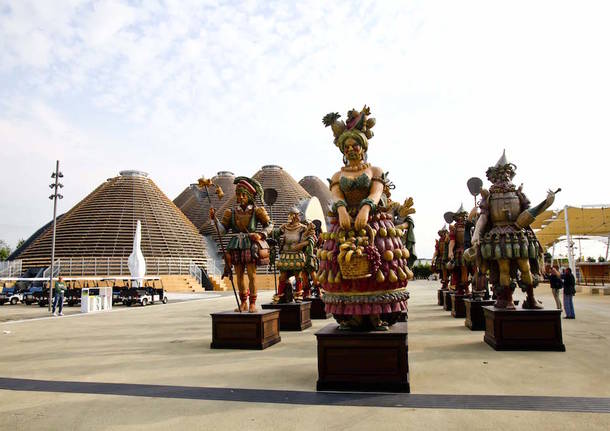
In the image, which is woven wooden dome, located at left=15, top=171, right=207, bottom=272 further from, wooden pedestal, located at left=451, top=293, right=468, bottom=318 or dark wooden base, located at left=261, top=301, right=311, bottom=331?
wooden pedestal, located at left=451, top=293, right=468, bottom=318

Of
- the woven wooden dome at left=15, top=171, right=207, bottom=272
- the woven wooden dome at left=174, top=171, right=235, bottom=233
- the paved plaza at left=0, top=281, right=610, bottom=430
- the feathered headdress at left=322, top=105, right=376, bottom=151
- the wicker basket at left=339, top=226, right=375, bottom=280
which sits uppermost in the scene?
the woven wooden dome at left=174, top=171, right=235, bottom=233

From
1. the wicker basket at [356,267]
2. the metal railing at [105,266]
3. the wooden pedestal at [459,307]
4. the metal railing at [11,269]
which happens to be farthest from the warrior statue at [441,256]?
the metal railing at [11,269]

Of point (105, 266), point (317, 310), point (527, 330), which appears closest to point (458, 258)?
point (317, 310)

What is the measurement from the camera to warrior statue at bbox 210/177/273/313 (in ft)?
22.3

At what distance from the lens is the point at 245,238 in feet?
22.4

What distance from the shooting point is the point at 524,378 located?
14.3ft

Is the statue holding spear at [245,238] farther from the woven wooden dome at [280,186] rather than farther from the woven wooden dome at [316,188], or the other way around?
the woven wooden dome at [316,188]

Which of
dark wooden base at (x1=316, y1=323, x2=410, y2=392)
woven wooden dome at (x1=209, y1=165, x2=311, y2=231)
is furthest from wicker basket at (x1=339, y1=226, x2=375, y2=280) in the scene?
woven wooden dome at (x1=209, y1=165, x2=311, y2=231)

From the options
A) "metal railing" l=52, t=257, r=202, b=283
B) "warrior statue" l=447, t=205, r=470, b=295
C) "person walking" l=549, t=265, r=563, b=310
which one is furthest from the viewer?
"metal railing" l=52, t=257, r=202, b=283

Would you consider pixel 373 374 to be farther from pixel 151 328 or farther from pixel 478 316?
pixel 151 328

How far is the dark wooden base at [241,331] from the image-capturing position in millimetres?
6324

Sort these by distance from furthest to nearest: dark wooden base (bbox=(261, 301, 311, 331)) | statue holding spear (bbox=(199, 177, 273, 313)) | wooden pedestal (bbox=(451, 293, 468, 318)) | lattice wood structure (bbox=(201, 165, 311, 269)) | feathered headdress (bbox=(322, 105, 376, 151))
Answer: lattice wood structure (bbox=(201, 165, 311, 269)) → wooden pedestal (bbox=(451, 293, 468, 318)) → dark wooden base (bbox=(261, 301, 311, 331)) → statue holding spear (bbox=(199, 177, 273, 313)) → feathered headdress (bbox=(322, 105, 376, 151))

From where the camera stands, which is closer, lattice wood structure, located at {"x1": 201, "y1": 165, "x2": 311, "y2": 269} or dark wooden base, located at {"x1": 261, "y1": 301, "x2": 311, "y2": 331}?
dark wooden base, located at {"x1": 261, "y1": 301, "x2": 311, "y2": 331}

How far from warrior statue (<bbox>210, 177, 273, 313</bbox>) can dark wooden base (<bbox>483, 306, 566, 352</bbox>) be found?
3.45 m
